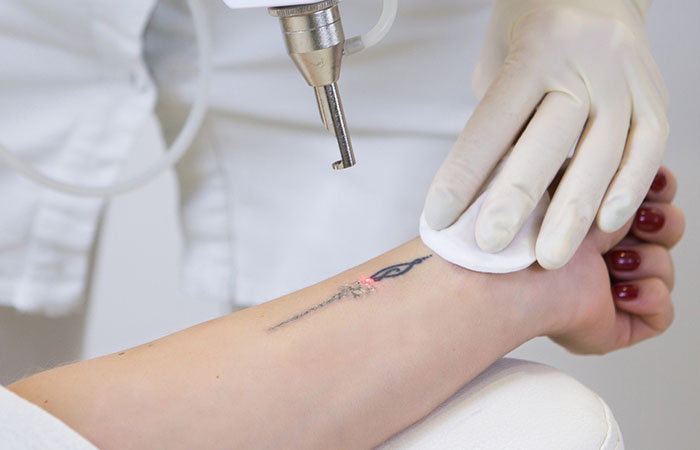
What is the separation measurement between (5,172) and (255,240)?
395mm

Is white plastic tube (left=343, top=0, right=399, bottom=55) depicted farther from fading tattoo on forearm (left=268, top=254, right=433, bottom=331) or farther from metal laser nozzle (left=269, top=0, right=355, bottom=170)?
fading tattoo on forearm (left=268, top=254, right=433, bottom=331)

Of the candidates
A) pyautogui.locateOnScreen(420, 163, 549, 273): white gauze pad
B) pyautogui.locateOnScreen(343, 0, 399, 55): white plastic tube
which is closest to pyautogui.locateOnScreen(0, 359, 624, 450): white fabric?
pyautogui.locateOnScreen(420, 163, 549, 273): white gauze pad

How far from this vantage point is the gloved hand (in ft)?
2.26

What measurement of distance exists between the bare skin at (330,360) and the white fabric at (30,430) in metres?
0.06

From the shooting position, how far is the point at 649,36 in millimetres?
1228

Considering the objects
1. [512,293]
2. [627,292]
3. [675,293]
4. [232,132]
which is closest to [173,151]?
[232,132]

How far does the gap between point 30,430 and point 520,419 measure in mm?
361

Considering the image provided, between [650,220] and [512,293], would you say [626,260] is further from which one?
[512,293]

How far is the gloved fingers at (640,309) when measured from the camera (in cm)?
86

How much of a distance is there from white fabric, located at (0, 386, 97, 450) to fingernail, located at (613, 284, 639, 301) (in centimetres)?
66

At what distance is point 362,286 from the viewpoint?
27.2 inches

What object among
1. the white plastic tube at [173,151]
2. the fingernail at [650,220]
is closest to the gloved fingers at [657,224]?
the fingernail at [650,220]

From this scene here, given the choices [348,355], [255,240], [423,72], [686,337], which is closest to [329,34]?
[348,355]

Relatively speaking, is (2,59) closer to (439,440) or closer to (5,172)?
(5,172)
